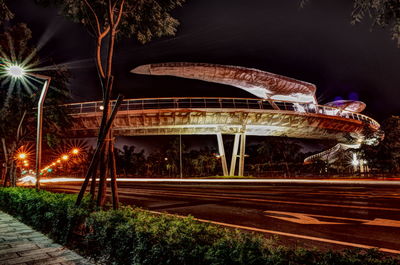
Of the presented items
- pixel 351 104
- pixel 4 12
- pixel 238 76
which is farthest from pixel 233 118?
pixel 351 104

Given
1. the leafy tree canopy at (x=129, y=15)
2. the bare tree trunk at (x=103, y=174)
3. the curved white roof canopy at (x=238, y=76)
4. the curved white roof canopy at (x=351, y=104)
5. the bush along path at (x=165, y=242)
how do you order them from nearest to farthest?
→ the bush along path at (x=165, y=242) → the bare tree trunk at (x=103, y=174) → the leafy tree canopy at (x=129, y=15) → the curved white roof canopy at (x=238, y=76) → the curved white roof canopy at (x=351, y=104)

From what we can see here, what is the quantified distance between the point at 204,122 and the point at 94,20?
2523 cm

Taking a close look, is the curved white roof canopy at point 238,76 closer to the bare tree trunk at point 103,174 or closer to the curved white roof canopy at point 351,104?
the curved white roof canopy at point 351,104

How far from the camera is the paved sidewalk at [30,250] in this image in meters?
4.85

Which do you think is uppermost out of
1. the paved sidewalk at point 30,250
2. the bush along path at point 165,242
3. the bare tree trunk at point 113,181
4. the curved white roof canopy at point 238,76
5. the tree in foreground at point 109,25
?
the curved white roof canopy at point 238,76

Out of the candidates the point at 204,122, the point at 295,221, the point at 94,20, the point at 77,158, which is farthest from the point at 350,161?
the point at 77,158

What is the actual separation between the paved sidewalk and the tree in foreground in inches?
59.3

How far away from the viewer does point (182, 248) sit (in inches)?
134

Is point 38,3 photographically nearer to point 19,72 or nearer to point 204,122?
point 19,72

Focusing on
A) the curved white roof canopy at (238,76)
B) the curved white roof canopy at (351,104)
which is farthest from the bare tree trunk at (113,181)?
the curved white roof canopy at (351,104)

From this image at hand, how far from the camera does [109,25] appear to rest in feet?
27.5

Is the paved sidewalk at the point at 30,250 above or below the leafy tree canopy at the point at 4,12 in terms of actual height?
below

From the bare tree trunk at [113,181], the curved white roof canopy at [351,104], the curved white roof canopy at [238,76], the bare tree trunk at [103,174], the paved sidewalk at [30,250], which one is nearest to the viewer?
the paved sidewalk at [30,250]

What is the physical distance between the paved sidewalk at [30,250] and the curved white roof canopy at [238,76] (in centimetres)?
4087
